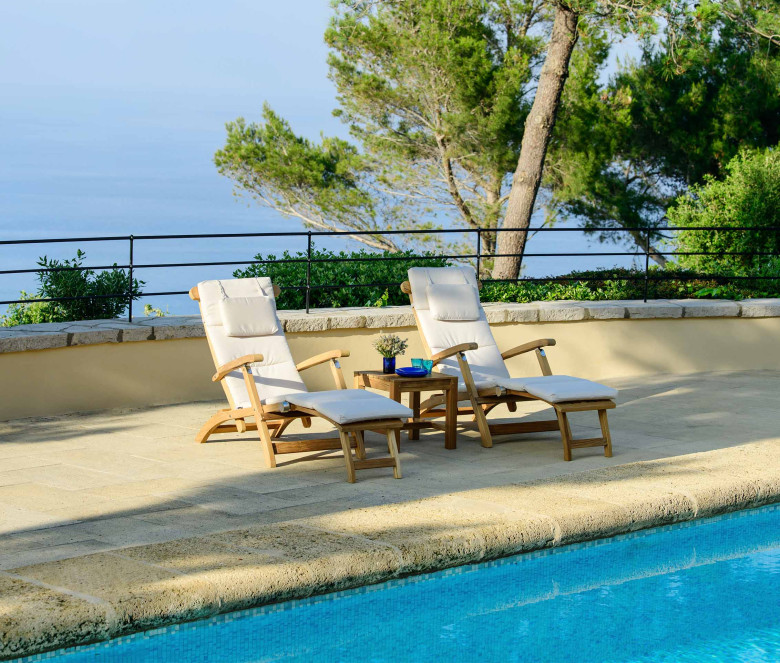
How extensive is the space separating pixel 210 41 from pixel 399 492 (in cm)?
4513

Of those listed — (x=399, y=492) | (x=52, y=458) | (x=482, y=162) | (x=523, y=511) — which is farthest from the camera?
(x=482, y=162)

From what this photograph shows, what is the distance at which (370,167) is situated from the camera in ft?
58.4

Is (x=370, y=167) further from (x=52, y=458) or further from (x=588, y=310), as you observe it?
(x=52, y=458)

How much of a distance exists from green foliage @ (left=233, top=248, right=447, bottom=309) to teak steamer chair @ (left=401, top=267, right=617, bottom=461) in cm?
158

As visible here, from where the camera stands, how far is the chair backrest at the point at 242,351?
223 inches

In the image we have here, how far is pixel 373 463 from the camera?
5.02 metres

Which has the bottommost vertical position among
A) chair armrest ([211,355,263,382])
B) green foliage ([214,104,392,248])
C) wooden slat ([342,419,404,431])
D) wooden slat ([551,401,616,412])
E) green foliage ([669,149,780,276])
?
wooden slat ([342,419,404,431])

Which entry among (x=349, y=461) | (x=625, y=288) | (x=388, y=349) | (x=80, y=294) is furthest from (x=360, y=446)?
(x=625, y=288)

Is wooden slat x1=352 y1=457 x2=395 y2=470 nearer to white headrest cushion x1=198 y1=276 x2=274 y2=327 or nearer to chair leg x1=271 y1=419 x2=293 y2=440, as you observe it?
chair leg x1=271 y1=419 x2=293 y2=440

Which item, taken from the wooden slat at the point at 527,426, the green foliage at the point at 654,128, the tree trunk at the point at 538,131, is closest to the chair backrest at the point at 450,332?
the wooden slat at the point at 527,426

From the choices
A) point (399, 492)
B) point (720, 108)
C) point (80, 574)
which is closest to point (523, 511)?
point (399, 492)

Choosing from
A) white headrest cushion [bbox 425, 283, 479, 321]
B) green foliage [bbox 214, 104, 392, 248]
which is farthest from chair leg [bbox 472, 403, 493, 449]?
green foliage [bbox 214, 104, 392, 248]

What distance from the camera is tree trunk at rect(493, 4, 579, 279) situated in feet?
35.3

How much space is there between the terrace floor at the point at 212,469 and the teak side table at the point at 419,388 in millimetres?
110
